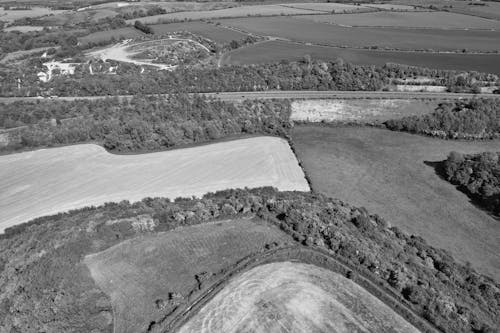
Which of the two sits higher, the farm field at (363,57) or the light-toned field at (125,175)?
the farm field at (363,57)

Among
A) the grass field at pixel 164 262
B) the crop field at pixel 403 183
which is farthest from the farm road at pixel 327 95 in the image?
the grass field at pixel 164 262

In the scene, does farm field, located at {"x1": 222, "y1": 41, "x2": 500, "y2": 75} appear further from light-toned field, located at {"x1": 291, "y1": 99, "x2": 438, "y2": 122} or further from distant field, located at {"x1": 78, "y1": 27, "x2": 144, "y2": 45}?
distant field, located at {"x1": 78, "y1": 27, "x2": 144, "y2": 45}

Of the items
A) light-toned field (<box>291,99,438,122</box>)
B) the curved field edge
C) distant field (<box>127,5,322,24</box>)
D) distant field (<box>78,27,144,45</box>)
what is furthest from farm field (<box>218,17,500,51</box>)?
the curved field edge

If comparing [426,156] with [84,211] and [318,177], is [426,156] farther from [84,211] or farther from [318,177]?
[84,211]

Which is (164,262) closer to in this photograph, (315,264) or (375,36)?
(315,264)

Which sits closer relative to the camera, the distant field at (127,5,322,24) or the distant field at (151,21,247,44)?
the distant field at (151,21,247,44)

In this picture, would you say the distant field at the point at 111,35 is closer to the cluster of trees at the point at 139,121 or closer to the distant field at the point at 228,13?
the distant field at the point at 228,13

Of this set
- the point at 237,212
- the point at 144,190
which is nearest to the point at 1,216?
the point at 144,190
